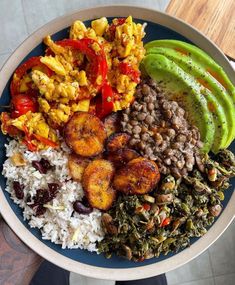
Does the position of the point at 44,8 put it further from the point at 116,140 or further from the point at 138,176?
the point at 138,176

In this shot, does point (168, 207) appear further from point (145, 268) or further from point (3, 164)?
point (3, 164)

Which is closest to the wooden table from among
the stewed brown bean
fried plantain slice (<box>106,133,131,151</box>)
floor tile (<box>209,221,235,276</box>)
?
the stewed brown bean

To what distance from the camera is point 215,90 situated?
1.94m

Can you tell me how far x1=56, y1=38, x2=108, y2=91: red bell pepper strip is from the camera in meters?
1.86

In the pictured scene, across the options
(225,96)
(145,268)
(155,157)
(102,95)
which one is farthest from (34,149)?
(225,96)

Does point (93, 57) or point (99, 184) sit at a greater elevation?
point (93, 57)

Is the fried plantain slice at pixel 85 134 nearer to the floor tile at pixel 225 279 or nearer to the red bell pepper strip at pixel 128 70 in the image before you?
the red bell pepper strip at pixel 128 70

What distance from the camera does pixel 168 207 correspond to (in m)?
1.92

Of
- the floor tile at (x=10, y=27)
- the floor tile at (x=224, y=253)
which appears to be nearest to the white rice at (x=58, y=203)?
the floor tile at (x=10, y=27)

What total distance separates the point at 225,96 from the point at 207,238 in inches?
26.3

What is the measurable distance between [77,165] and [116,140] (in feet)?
0.69

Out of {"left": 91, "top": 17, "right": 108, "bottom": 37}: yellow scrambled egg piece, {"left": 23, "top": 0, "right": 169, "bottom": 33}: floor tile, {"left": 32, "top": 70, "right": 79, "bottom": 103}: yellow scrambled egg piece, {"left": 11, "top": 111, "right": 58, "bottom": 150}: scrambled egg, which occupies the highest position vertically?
{"left": 91, "top": 17, "right": 108, "bottom": 37}: yellow scrambled egg piece

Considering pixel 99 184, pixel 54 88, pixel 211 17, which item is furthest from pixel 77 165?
pixel 211 17

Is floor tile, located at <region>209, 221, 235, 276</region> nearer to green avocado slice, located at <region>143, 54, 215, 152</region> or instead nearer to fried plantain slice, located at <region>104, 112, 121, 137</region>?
→ green avocado slice, located at <region>143, 54, 215, 152</region>
